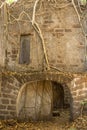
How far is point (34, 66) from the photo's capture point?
9047mm

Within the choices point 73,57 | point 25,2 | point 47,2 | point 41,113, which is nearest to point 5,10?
point 25,2

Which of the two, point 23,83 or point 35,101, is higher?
point 23,83

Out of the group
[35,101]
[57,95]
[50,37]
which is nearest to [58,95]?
[57,95]

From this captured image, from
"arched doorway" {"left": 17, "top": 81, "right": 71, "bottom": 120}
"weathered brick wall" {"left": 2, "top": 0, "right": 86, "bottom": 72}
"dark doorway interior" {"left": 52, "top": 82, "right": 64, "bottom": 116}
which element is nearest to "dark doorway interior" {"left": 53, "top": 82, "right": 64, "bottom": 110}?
"dark doorway interior" {"left": 52, "top": 82, "right": 64, "bottom": 116}

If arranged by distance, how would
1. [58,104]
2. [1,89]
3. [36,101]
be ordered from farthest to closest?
[58,104] → [36,101] → [1,89]

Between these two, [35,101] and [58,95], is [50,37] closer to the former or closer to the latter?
[35,101]

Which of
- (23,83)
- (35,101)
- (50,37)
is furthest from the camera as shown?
(35,101)

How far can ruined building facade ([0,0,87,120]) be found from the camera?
857 centimetres

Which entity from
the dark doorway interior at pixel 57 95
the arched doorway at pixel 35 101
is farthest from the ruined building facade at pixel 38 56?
the dark doorway interior at pixel 57 95

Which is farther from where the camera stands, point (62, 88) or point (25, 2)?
point (62, 88)

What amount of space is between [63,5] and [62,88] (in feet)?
14.1

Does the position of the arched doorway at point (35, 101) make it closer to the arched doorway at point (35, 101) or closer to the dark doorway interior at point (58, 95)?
the arched doorway at point (35, 101)

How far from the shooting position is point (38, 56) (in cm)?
900

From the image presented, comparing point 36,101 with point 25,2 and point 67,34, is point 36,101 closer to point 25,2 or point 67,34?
point 67,34
